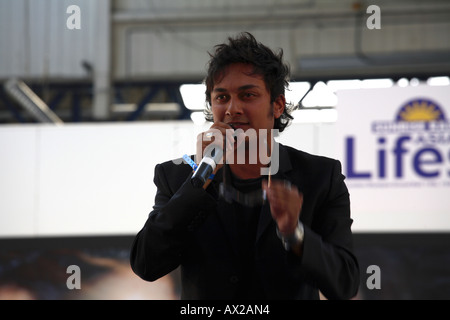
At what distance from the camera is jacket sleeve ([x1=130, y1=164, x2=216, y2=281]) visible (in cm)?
117

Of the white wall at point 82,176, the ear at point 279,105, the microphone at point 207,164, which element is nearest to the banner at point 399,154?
the white wall at point 82,176

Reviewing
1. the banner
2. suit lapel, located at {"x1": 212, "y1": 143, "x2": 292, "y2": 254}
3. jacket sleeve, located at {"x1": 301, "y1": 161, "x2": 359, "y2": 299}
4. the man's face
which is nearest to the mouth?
the man's face

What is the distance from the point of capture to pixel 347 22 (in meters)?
5.29

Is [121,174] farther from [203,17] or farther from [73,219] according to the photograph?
[203,17]

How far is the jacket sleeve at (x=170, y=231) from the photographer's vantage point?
1.17m

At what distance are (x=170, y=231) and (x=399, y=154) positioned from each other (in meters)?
3.05

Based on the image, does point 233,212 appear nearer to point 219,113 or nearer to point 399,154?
point 219,113

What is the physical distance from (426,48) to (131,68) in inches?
111

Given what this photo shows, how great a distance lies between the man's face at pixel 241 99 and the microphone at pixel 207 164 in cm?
10

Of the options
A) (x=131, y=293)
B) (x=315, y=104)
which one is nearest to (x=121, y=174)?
(x=131, y=293)

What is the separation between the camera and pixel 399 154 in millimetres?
3895

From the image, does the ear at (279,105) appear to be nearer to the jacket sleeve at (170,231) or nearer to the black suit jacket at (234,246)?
the black suit jacket at (234,246)

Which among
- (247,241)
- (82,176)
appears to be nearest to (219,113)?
(247,241)

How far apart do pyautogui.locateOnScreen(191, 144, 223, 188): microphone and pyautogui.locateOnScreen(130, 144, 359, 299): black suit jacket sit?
19 millimetres
